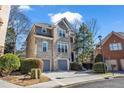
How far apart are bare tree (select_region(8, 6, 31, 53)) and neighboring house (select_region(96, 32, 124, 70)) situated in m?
7.74

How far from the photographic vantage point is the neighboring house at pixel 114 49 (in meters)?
18.2

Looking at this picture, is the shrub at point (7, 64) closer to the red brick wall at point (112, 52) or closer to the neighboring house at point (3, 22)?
the neighboring house at point (3, 22)

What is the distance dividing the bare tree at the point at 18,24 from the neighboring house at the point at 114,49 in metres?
7.74

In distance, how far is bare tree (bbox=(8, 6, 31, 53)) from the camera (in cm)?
1572

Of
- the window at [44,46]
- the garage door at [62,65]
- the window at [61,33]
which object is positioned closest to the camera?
the window at [44,46]

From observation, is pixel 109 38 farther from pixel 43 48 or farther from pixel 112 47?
pixel 43 48

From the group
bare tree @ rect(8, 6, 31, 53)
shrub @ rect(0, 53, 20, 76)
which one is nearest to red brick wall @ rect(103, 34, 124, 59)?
bare tree @ rect(8, 6, 31, 53)

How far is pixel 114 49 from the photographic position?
61.1 ft

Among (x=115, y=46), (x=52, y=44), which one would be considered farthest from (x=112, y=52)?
(x=52, y=44)

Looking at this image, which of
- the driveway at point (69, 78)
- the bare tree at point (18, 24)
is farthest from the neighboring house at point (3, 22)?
the driveway at point (69, 78)

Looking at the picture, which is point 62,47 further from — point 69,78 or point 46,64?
point 69,78

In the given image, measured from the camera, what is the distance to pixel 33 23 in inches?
645

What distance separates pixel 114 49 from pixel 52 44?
19.2 ft
